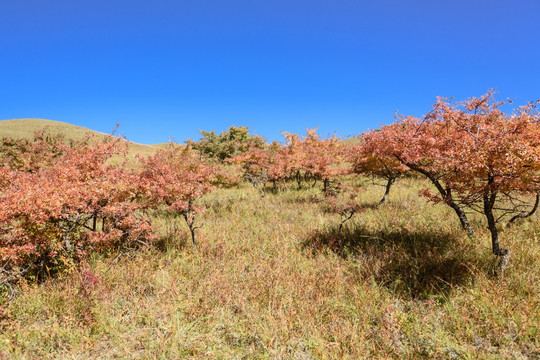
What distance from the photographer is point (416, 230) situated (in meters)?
7.95

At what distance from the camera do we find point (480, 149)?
166 inches

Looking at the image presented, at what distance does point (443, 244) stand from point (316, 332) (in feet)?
16.6

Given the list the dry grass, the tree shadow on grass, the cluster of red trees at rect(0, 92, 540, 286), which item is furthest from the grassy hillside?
the tree shadow on grass

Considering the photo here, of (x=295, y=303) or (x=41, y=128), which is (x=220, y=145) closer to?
→ (x=295, y=303)

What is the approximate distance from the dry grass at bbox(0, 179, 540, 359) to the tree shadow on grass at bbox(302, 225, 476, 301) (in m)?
0.04

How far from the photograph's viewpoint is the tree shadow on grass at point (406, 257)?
16.5ft

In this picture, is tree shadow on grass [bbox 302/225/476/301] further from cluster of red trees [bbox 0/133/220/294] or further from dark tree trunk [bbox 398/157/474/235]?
cluster of red trees [bbox 0/133/220/294]

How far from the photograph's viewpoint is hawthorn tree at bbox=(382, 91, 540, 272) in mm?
4098

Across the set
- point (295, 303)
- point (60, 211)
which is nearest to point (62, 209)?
point (60, 211)

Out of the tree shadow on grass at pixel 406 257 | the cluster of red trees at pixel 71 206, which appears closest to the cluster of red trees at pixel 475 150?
the tree shadow on grass at pixel 406 257

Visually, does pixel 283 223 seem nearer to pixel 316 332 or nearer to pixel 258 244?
pixel 258 244

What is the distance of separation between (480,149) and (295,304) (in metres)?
4.36

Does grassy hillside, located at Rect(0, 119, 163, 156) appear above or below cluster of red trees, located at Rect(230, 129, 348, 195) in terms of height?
above

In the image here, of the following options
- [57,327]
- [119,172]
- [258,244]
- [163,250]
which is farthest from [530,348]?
[119,172]
